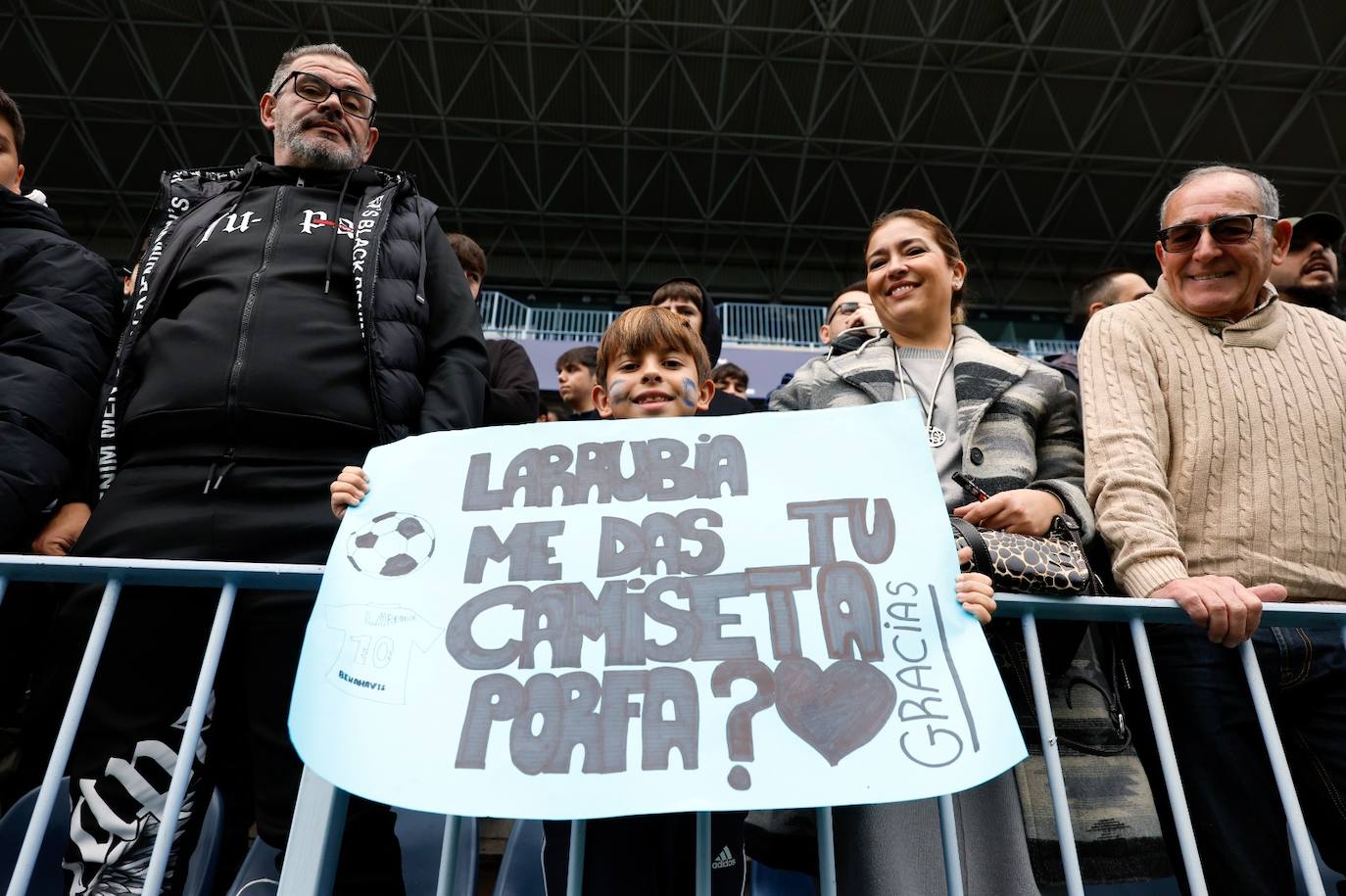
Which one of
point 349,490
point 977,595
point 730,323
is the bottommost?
point 977,595

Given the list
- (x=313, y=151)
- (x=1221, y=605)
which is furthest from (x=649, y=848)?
(x=313, y=151)

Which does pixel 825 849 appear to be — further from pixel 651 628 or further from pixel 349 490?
pixel 349 490

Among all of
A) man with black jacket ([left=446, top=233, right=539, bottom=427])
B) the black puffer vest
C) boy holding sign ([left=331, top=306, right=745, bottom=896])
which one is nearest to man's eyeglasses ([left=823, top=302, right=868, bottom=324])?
man with black jacket ([left=446, top=233, right=539, bottom=427])

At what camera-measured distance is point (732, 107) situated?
45.9 feet

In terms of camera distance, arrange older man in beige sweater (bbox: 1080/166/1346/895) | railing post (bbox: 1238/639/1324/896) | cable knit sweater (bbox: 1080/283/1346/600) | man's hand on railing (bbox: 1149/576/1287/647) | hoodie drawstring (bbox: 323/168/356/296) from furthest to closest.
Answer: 1. hoodie drawstring (bbox: 323/168/356/296)
2. cable knit sweater (bbox: 1080/283/1346/600)
3. older man in beige sweater (bbox: 1080/166/1346/895)
4. man's hand on railing (bbox: 1149/576/1287/647)
5. railing post (bbox: 1238/639/1324/896)

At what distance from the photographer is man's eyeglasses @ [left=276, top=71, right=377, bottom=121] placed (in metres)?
2.25

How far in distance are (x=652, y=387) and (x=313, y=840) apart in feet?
3.78

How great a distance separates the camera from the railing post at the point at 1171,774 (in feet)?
4.24

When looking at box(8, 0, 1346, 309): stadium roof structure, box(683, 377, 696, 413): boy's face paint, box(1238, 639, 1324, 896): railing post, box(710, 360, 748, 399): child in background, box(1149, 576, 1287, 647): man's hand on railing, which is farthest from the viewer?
box(8, 0, 1346, 309): stadium roof structure

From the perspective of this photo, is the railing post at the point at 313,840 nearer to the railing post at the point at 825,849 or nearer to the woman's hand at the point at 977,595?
the railing post at the point at 825,849

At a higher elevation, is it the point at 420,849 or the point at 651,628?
the point at 651,628

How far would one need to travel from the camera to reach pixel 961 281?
2281 millimetres

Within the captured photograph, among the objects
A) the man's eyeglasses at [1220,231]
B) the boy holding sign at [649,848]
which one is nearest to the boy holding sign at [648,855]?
the boy holding sign at [649,848]

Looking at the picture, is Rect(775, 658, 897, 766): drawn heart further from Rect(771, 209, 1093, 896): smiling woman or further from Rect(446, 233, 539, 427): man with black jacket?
Rect(446, 233, 539, 427): man with black jacket
